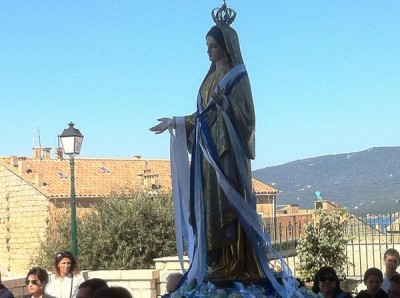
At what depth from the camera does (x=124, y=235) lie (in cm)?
2448

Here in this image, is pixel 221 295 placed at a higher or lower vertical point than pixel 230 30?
lower

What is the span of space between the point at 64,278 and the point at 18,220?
38.4 meters

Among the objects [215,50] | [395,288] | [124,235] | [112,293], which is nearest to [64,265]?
[215,50]

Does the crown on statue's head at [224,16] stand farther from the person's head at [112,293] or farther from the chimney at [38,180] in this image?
the chimney at [38,180]

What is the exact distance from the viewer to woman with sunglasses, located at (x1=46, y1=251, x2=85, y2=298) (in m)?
7.68

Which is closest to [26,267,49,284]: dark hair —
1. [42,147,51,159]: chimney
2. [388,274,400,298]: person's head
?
[388,274,400,298]: person's head

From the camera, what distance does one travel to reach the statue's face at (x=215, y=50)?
240 inches

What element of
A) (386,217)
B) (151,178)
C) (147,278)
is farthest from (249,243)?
(151,178)

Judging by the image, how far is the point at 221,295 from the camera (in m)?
5.52

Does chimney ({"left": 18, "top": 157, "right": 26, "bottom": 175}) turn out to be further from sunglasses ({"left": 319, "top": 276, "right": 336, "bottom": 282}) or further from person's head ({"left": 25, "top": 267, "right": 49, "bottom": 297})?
sunglasses ({"left": 319, "top": 276, "right": 336, "bottom": 282})

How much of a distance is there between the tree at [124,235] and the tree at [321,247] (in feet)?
30.4

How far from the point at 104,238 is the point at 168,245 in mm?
1924

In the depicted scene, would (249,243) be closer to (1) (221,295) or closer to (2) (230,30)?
(1) (221,295)

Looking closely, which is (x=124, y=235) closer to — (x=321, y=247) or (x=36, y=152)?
(x=321, y=247)
